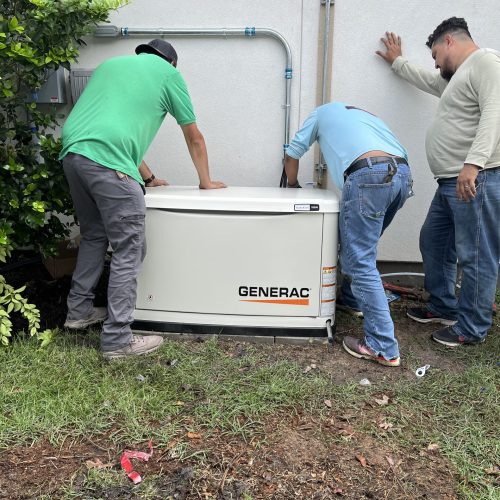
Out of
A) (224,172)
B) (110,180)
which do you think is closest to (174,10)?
(224,172)

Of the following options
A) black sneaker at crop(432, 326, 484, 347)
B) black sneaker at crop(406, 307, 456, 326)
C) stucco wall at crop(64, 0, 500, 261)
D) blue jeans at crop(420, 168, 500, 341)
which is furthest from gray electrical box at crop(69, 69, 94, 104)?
black sneaker at crop(432, 326, 484, 347)

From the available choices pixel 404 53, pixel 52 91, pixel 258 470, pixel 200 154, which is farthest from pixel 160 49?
pixel 258 470

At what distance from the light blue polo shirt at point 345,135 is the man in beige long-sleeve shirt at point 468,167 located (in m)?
0.36

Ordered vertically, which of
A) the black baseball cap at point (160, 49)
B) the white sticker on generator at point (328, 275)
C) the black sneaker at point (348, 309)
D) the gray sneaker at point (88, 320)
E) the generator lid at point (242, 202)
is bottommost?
the black sneaker at point (348, 309)

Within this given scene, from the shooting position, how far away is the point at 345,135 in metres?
3.01

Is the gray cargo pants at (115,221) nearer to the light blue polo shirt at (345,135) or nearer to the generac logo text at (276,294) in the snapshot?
the generac logo text at (276,294)

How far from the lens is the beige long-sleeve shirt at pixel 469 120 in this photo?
2875mm

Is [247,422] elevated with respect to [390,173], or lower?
lower

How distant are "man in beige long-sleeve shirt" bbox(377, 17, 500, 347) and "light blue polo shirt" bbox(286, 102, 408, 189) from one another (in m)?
0.36

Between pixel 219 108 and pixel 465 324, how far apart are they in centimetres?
236

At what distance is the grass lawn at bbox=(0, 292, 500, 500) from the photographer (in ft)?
6.82

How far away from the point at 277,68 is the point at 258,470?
2.89m

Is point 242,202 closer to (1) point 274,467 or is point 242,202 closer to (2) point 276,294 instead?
(2) point 276,294

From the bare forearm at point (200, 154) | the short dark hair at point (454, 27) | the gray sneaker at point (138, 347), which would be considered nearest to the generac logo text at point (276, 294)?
the gray sneaker at point (138, 347)
